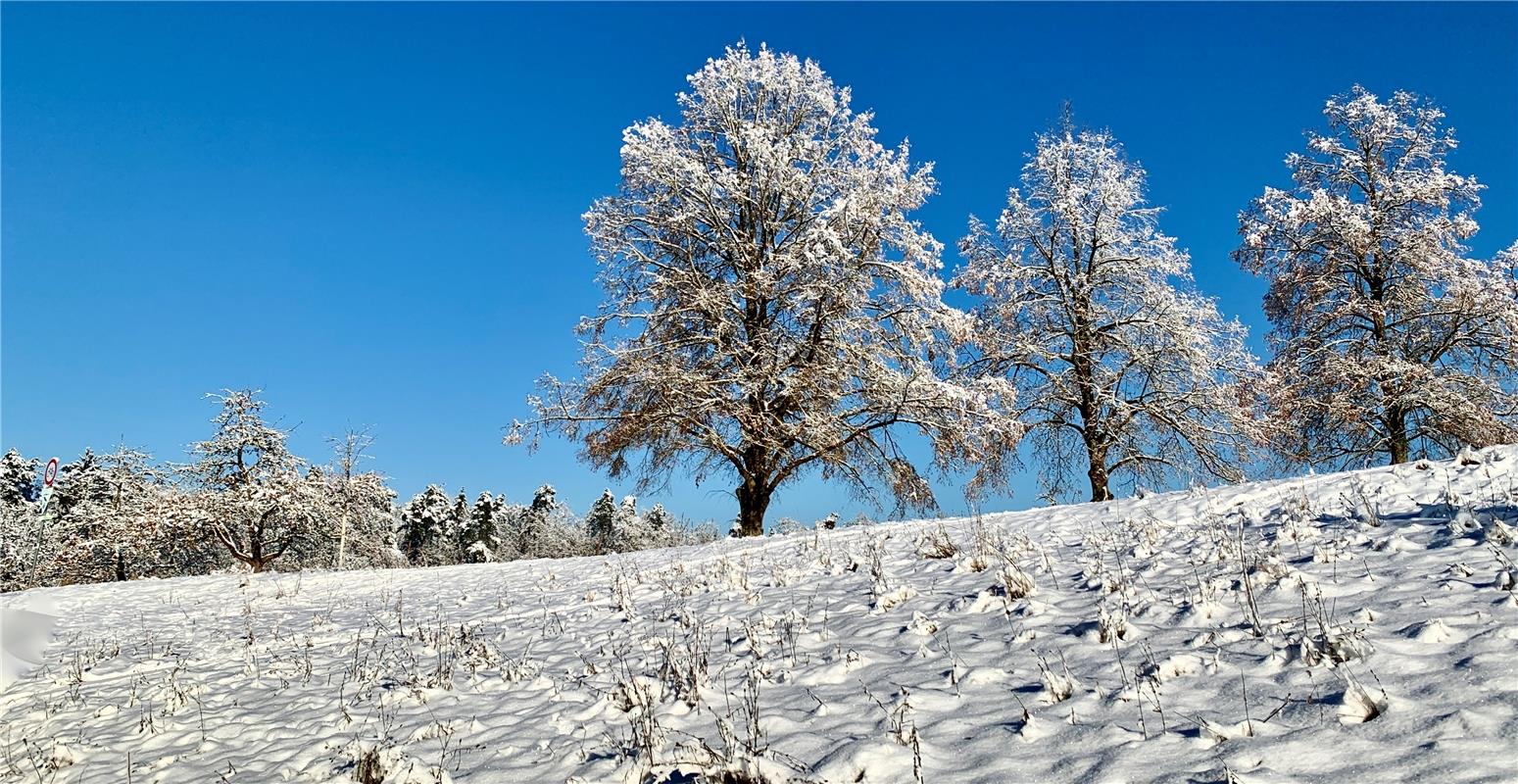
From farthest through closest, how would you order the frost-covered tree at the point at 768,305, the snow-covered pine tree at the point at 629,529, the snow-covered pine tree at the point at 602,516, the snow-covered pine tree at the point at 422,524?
1. the snow-covered pine tree at the point at 422,524
2. the snow-covered pine tree at the point at 602,516
3. the snow-covered pine tree at the point at 629,529
4. the frost-covered tree at the point at 768,305

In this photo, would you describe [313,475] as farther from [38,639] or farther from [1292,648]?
[1292,648]

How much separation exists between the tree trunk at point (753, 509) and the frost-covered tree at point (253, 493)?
18472mm

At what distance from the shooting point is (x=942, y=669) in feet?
15.9

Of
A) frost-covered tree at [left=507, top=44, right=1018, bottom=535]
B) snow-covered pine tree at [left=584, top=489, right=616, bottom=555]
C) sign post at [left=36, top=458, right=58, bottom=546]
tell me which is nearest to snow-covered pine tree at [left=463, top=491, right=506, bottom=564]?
snow-covered pine tree at [left=584, top=489, right=616, bottom=555]

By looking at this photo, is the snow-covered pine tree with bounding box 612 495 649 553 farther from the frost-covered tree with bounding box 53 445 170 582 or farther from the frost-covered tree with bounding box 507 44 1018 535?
the frost-covered tree with bounding box 507 44 1018 535

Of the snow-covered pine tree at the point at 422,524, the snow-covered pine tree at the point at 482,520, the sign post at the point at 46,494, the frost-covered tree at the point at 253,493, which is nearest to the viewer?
the frost-covered tree at the point at 253,493

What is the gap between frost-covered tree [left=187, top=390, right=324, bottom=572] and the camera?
2616 centimetres

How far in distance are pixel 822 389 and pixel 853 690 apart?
10734 millimetres

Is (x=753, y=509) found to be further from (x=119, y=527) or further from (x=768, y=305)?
(x=119, y=527)

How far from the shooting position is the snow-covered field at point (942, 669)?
351cm

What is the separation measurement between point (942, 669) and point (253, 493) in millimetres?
28086

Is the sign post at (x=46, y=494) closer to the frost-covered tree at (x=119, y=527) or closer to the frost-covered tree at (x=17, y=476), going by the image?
the frost-covered tree at (x=119, y=527)

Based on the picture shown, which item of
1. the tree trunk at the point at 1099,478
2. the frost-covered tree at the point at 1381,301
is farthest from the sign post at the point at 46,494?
the frost-covered tree at the point at 1381,301

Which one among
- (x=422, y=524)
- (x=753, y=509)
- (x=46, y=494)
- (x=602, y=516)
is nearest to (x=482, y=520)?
(x=422, y=524)
